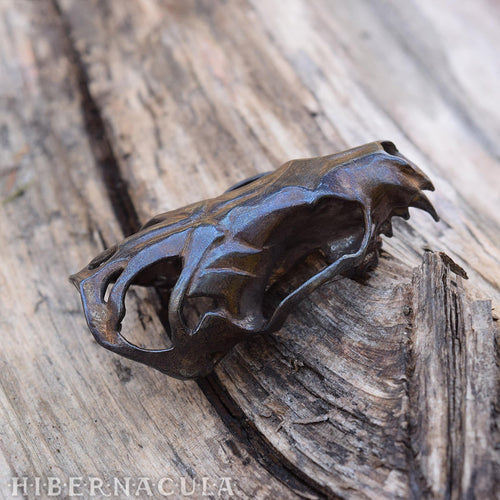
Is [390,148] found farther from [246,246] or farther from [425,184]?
[246,246]

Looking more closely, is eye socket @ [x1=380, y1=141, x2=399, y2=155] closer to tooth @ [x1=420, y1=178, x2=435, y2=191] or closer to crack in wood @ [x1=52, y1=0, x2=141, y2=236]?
tooth @ [x1=420, y1=178, x2=435, y2=191]

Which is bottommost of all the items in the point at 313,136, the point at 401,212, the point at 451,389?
the point at 313,136

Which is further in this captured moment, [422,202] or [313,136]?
[313,136]

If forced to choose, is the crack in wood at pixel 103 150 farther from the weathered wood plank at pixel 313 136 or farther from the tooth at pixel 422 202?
the tooth at pixel 422 202

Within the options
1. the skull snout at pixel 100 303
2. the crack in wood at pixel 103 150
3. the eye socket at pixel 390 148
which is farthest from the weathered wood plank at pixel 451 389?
the crack in wood at pixel 103 150

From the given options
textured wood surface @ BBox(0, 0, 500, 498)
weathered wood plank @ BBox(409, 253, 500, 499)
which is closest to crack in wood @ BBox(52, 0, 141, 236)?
textured wood surface @ BBox(0, 0, 500, 498)

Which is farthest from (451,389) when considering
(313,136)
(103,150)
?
(103,150)

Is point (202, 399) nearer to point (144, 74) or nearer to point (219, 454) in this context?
point (219, 454)
